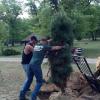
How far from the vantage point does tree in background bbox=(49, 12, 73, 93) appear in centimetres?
851

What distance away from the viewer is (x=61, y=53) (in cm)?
848

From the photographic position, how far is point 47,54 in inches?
346

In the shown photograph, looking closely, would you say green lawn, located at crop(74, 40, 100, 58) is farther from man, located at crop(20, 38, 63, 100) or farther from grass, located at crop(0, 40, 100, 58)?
man, located at crop(20, 38, 63, 100)

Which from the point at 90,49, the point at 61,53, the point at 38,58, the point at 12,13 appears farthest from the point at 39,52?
the point at 12,13

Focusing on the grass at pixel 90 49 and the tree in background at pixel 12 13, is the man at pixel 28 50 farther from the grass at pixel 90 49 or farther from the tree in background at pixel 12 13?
the tree in background at pixel 12 13

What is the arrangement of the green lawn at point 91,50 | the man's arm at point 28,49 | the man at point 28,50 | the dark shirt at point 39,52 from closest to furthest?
the dark shirt at point 39,52 < the man at point 28,50 < the man's arm at point 28,49 < the green lawn at point 91,50

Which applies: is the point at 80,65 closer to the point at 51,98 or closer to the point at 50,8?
the point at 51,98

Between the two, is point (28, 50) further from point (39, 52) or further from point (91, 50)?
point (91, 50)

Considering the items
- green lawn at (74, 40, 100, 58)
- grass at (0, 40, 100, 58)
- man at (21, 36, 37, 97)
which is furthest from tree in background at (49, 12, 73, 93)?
green lawn at (74, 40, 100, 58)

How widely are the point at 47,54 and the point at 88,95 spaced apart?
145cm

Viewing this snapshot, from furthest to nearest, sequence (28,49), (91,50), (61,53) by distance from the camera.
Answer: (91,50)
(28,49)
(61,53)

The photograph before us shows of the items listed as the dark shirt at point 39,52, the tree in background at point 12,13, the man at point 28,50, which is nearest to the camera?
the dark shirt at point 39,52

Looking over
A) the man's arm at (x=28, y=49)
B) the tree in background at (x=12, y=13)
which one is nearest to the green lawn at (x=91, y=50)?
the man's arm at (x=28, y=49)

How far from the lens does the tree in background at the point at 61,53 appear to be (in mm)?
8508
